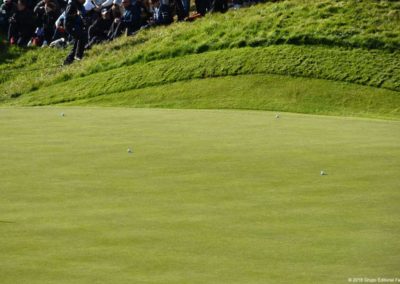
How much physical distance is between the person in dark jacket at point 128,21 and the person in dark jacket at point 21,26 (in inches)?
137

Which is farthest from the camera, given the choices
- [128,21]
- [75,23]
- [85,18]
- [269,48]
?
[85,18]

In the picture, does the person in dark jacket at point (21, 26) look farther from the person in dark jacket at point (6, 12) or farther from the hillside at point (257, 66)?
the hillside at point (257, 66)

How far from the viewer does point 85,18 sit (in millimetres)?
29703

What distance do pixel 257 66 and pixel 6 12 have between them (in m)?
11.8

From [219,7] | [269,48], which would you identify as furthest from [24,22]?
[269,48]

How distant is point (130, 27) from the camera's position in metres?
28.9

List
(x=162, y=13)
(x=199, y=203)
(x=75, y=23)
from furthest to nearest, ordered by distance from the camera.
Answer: (x=162, y=13) < (x=75, y=23) < (x=199, y=203)

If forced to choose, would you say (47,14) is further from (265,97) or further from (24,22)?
(265,97)

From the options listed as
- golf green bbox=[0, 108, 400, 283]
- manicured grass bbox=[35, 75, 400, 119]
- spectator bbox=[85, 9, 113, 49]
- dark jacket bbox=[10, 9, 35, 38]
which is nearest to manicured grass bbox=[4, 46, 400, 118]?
manicured grass bbox=[35, 75, 400, 119]

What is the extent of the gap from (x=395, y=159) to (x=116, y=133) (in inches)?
179

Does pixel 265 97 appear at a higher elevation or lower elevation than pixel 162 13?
lower

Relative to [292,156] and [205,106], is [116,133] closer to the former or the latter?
[292,156]

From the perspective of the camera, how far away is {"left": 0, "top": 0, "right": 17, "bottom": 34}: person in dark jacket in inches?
1277

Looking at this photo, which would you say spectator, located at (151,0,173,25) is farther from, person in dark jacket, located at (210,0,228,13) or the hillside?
person in dark jacket, located at (210,0,228,13)
